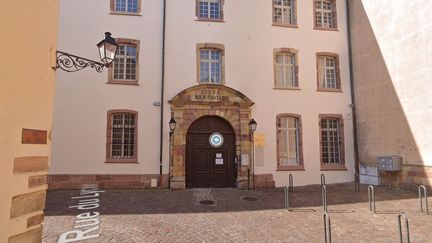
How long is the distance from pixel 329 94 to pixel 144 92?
26.5ft

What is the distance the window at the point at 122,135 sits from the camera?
13.2 m

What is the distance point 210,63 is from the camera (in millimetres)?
14305

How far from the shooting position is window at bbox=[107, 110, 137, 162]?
13.2m

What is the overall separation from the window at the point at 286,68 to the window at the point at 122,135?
253 inches

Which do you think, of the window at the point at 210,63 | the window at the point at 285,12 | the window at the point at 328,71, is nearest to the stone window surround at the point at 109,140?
the window at the point at 210,63

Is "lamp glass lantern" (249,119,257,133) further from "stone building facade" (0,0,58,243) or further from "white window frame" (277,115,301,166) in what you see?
"stone building facade" (0,0,58,243)

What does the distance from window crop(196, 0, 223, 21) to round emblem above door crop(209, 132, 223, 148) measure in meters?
5.00

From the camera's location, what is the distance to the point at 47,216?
27.6 feet

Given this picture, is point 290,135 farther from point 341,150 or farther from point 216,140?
point 216,140

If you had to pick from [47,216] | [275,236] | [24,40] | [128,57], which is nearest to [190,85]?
[128,57]

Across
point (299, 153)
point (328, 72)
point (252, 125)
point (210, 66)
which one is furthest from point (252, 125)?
point (328, 72)

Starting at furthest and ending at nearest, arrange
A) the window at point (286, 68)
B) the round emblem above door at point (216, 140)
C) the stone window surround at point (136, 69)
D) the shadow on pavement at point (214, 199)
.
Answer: the window at point (286, 68)
the round emblem above door at point (216, 140)
the stone window surround at point (136, 69)
the shadow on pavement at point (214, 199)

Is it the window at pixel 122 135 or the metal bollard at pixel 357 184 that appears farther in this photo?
the window at pixel 122 135

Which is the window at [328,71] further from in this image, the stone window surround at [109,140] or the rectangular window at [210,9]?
the stone window surround at [109,140]
